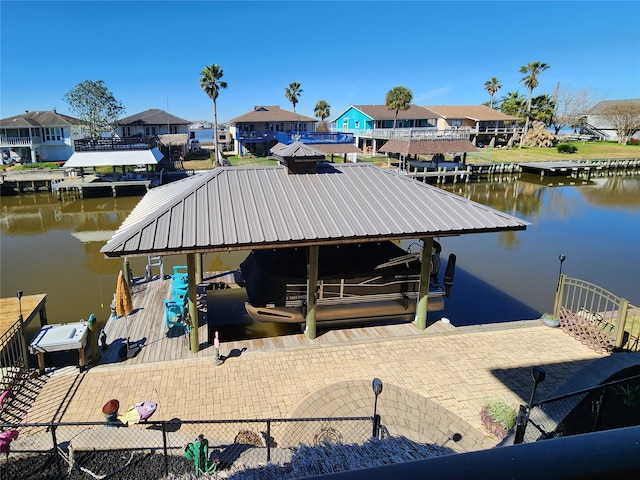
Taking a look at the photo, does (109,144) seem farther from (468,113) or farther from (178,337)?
(468,113)

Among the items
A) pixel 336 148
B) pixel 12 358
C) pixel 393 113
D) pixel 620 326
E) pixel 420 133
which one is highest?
pixel 393 113

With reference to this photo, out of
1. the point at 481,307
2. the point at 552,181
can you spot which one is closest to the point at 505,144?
the point at 552,181

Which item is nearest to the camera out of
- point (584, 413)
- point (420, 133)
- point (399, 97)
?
point (584, 413)

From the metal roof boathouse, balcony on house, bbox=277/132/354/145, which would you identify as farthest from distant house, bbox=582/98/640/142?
the metal roof boathouse

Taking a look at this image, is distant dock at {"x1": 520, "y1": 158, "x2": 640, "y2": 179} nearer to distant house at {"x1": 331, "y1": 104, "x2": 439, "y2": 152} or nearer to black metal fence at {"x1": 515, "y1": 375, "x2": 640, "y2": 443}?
distant house at {"x1": 331, "y1": 104, "x2": 439, "y2": 152}

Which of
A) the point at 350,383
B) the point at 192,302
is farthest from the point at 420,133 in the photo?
the point at 350,383

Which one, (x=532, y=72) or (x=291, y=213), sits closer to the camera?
(x=291, y=213)

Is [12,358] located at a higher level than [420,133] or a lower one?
lower
